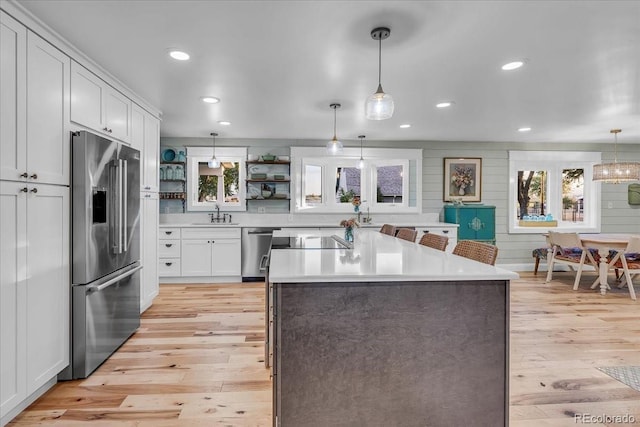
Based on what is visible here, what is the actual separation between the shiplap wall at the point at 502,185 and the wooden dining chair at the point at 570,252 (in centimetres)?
87

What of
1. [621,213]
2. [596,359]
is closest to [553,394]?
[596,359]

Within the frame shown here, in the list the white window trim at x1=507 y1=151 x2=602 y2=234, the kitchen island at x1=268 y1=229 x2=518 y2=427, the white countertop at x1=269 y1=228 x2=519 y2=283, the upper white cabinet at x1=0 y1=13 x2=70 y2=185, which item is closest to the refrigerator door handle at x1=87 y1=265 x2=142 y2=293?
the upper white cabinet at x1=0 y1=13 x2=70 y2=185

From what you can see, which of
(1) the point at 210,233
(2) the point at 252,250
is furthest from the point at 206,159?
(2) the point at 252,250

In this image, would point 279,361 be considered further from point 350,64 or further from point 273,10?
point 350,64

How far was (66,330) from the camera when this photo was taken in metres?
2.30

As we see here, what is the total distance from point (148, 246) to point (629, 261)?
5.90 meters

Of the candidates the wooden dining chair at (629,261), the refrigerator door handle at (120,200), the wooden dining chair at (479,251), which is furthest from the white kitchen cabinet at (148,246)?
the wooden dining chair at (629,261)

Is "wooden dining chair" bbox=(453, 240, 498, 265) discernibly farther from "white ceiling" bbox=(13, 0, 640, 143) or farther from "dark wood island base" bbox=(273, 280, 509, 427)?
"white ceiling" bbox=(13, 0, 640, 143)

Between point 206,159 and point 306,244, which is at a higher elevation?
point 206,159

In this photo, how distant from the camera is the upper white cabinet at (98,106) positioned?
2436 mm

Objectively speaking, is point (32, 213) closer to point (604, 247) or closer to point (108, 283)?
point (108, 283)

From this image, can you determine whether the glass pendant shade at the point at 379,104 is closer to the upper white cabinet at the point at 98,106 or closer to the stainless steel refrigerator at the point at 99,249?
the stainless steel refrigerator at the point at 99,249

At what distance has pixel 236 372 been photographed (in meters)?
2.44

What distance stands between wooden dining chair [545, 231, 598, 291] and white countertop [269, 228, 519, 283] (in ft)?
12.1
